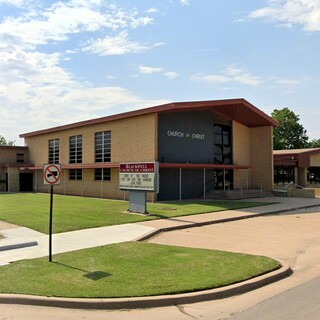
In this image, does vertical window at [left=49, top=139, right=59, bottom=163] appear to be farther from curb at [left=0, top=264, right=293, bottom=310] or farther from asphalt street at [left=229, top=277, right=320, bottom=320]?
asphalt street at [left=229, top=277, right=320, bottom=320]

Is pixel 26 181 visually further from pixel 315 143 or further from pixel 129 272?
pixel 315 143

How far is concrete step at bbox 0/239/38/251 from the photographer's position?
1062cm

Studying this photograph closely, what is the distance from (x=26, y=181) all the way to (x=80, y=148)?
1182 cm

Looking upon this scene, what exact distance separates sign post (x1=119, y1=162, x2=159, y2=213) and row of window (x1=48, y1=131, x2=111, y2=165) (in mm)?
11340

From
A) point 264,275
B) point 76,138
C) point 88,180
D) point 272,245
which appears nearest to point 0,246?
point 264,275

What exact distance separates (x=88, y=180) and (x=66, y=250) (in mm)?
23439

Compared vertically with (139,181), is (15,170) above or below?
above

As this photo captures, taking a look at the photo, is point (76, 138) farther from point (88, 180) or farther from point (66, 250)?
point (66, 250)

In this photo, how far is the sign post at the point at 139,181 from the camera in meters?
18.7

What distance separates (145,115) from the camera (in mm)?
27609

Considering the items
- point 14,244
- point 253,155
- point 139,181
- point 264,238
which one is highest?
point 253,155

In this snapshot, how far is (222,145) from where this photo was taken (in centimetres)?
3384

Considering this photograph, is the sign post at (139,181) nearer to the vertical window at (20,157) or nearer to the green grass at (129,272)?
the green grass at (129,272)

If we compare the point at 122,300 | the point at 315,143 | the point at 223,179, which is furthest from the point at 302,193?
the point at 315,143
